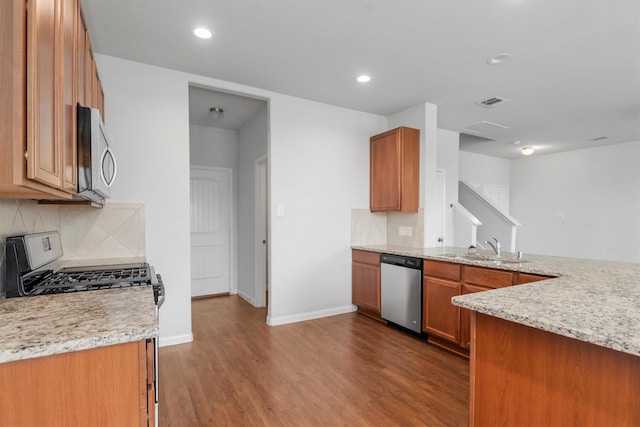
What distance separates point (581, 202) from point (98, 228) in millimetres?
7788

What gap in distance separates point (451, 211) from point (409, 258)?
2310 mm

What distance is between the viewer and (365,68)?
118 inches

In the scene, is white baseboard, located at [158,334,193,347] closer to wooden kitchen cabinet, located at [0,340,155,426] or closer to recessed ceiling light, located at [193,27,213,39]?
wooden kitchen cabinet, located at [0,340,155,426]

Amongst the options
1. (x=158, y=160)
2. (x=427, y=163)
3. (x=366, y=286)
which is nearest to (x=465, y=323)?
(x=366, y=286)

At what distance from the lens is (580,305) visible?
1285 mm

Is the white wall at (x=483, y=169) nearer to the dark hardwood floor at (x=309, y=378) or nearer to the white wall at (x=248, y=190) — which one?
the white wall at (x=248, y=190)

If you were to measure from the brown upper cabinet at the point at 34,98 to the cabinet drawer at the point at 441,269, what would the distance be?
2.77 m

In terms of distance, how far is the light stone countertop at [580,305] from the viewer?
0.99 meters

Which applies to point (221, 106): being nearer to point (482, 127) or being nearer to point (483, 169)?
point (482, 127)

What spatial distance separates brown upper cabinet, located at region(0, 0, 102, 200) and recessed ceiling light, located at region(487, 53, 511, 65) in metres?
2.98

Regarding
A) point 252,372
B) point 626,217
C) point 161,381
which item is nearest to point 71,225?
point 161,381

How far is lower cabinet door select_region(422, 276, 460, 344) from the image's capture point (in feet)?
9.20

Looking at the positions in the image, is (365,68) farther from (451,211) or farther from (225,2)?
(451,211)

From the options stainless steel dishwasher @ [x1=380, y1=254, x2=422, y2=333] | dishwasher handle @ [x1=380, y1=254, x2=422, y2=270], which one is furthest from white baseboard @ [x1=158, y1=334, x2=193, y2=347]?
dishwasher handle @ [x1=380, y1=254, x2=422, y2=270]
